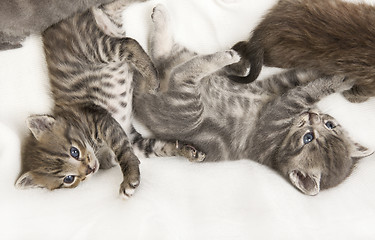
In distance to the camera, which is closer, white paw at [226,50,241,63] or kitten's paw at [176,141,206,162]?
white paw at [226,50,241,63]

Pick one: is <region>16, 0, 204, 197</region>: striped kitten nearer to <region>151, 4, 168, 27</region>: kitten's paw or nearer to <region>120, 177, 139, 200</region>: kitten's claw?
<region>120, 177, 139, 200</region>: kitten's claw

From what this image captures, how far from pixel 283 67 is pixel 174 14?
0.70m

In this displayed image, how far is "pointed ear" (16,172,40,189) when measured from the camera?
1997 millimetres

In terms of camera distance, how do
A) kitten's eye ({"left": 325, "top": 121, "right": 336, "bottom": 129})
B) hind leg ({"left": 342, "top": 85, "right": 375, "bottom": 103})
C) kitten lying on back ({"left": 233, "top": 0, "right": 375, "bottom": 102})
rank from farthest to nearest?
kitten's eye ({"left": 325, "top": 121, "right": 336, "bottom": 129})
hind leg ({"left": 342, "top": 85, "right": 375, "bottom": 103})
kitten lying on back ({"left": 233, "top": 0, "right": 375, "bottom": 102})

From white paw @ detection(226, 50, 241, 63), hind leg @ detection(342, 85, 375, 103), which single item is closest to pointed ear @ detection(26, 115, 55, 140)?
white paw @ detection(226, 50, 241, 63)

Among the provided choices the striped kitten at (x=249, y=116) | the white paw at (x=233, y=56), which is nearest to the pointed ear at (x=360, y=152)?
the striped kitten at (x=249, y=116)

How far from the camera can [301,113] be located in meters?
2.22

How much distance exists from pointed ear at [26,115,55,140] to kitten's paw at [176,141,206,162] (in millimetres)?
691

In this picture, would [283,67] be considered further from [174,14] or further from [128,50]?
[128,50]

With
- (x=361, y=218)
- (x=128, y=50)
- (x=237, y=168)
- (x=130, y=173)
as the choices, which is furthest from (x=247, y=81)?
(x=361, y=218)

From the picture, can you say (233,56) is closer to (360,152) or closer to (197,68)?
(197,68)

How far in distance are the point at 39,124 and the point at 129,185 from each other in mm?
545

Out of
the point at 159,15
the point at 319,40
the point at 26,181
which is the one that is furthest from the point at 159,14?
the point at 26,181

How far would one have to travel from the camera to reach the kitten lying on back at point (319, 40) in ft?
6.29
